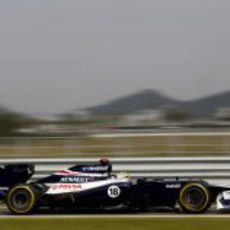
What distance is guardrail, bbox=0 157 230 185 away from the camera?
13578mm

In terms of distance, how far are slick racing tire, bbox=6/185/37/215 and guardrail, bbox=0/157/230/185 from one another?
85.2 inches

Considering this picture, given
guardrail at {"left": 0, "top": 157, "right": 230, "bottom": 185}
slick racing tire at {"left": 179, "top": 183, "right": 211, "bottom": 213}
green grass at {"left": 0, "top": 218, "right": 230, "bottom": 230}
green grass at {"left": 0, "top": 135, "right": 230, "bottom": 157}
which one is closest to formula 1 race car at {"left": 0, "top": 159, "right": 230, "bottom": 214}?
slick racing tire at {"left": 179, "top": 183, "right": 211, "bottom": 213}

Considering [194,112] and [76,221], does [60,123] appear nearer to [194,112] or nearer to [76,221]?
[194,112]

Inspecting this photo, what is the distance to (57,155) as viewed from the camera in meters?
15.9

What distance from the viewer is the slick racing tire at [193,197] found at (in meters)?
11.3

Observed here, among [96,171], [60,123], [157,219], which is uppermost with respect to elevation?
[60,123]

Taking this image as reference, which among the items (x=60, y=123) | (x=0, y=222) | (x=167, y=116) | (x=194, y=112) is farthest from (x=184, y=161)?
(x=167, y=116)

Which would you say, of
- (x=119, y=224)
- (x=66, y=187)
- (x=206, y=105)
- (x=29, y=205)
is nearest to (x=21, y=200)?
A: (x=29, y=205)

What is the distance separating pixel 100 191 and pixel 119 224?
6.11ft

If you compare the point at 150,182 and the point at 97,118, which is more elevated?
the point at 97,118

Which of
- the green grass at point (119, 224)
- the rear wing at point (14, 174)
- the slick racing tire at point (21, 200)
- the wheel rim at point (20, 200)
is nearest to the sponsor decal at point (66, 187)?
the slick racing tire at point (21, 200)

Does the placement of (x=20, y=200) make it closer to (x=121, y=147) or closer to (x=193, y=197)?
(x=193, y=197)

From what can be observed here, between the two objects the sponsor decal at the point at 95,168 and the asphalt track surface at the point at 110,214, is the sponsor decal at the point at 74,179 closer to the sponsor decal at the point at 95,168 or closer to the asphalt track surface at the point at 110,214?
the sponsor decal at the point at 95,168

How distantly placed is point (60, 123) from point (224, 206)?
14.2m
